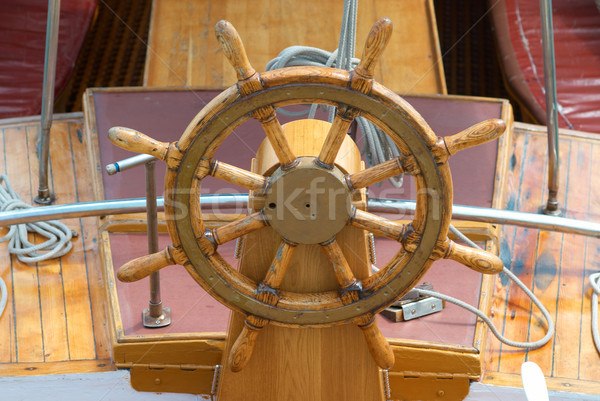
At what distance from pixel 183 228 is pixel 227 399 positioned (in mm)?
351

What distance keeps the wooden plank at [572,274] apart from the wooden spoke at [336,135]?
0.72 m

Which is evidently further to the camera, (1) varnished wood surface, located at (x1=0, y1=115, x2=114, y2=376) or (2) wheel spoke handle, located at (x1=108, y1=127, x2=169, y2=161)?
(1) varnished wood surface, located at (x1=0, y1=115, x2=114, y2=376)

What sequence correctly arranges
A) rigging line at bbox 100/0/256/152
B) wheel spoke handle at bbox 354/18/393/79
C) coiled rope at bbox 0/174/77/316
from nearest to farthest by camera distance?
1. wheel spoke handle at bbox 354/18/393/79
2. coiled rope at bbox 0/174/77/316
3. rigging line at bbox 100/0/256/152

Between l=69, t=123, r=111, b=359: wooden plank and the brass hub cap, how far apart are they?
56cm

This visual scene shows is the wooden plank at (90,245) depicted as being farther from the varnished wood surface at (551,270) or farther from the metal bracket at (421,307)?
the varnished wood surface at (551,270)

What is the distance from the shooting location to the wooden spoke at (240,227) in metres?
1.11

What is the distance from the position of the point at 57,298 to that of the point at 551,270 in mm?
1119

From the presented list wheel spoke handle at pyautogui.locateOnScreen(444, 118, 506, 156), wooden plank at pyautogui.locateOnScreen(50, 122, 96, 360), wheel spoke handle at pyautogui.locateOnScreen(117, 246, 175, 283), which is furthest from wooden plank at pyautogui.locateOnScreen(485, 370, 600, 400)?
wooden plank at pyautogui.locateOnScreen(50, 122, 96, 360)

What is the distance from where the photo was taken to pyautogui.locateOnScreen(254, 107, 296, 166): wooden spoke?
3.39 ft

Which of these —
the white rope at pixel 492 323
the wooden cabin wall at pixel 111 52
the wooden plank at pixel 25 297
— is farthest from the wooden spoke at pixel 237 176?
the wooden cabin wall at pixel 111 52

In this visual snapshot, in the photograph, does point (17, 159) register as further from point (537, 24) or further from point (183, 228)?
point (537, 24)

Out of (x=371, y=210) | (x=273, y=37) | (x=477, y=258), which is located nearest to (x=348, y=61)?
(x=371, y=210)

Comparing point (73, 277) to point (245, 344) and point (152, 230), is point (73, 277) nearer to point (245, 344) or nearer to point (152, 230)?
point (152, 230)

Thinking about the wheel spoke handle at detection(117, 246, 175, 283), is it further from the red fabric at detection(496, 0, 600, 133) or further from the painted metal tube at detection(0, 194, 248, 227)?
the red fabric at detection(496, 0, 600, 133)
